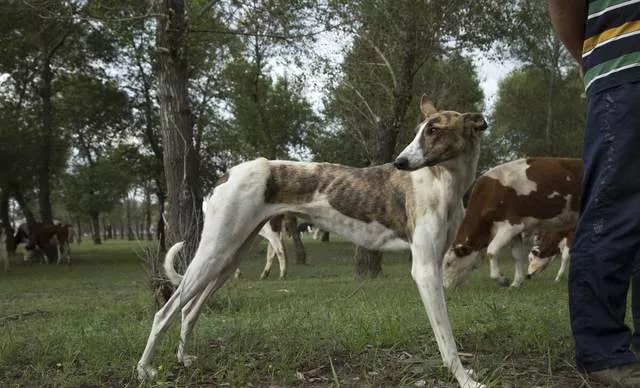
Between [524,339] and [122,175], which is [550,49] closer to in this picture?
[122,175]

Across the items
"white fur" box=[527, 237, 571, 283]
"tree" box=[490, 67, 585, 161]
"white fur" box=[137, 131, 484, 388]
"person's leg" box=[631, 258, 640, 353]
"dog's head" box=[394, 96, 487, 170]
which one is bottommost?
"white fur" box=[527, 237, 571, 283]

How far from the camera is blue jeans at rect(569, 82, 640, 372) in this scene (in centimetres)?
343

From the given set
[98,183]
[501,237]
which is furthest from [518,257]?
[98,183]

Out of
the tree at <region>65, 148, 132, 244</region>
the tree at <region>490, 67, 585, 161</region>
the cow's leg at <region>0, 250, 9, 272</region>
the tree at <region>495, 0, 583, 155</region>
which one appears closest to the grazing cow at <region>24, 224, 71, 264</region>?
the cow's leg at <region>0, 250, 9, 272</region>

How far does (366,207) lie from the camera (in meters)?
4.72

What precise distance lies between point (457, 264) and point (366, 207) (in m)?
6.45

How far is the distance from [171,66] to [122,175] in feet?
93.8

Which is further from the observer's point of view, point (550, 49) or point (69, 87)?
point (550, 49)

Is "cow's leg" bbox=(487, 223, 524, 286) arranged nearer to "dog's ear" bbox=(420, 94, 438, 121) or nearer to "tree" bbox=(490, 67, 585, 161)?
"dog's ear" bbox=(420, 94, 438, 121)

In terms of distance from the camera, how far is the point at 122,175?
36.7m

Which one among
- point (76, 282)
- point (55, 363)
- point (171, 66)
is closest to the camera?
point (55, 363)

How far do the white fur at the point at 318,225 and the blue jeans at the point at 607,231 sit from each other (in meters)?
0.88

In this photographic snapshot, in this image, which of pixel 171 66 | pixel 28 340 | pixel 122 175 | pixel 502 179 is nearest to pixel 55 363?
pixel 28 340

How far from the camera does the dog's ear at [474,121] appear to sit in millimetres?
4410
